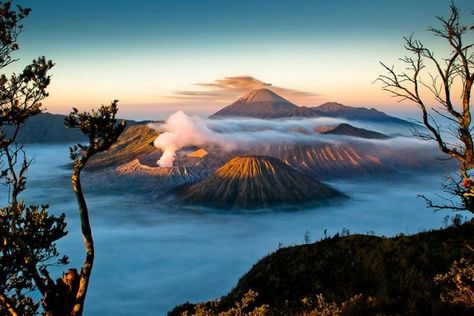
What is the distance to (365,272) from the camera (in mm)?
20750

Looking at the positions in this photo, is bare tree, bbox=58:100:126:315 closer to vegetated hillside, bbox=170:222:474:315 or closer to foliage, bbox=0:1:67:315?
foliage, bbox=0:1:67:315

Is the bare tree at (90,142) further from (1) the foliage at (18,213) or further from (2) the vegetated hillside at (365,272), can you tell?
(2) the vegetated hillside at (365,272)

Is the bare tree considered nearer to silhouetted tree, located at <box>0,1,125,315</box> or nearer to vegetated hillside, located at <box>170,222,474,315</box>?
silhouetted tree, located at <box>0,1,125,315</box>

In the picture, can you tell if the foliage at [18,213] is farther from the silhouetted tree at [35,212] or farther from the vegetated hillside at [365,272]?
the vegetated hillside at [365,272]

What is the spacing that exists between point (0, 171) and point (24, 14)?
7360 millimetres

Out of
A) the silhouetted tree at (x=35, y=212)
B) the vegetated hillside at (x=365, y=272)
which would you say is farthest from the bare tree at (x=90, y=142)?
the vegetated hillside at (x=365, y=272)

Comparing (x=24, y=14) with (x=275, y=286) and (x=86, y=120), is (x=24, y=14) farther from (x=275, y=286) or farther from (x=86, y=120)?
(x=275, y=286)

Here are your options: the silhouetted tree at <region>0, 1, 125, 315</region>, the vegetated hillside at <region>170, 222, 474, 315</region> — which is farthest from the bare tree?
the vegetated hillside at <region>170, 222, 474, 315</region>

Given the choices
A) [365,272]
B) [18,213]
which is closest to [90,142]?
[18,213]

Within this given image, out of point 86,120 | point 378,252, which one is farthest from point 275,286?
point 86,120

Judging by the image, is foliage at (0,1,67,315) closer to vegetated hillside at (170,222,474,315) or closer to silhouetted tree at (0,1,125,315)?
silhouetted tree at (0,1,125,315)

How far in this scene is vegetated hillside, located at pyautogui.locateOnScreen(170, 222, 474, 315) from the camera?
15.4 meters

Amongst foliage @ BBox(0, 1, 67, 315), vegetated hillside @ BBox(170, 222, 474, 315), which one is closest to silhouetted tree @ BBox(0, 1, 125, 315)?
foliage @ BBox(0, 1, 67, 315)

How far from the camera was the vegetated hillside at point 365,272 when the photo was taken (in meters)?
15.4
